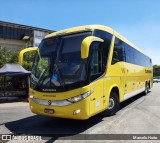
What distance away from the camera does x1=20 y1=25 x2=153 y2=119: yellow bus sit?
6.32 meters

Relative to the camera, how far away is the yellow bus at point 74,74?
632 cm

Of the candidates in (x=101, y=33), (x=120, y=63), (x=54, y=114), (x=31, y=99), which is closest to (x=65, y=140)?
(x=54, y=114)

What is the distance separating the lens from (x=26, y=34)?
41.9m

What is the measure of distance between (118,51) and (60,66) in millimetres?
3483

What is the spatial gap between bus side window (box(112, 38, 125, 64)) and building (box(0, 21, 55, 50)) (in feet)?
100

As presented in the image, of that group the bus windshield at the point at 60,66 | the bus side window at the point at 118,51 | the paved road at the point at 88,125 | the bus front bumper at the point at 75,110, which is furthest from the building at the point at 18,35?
the bus front bumper at the point at 75,110

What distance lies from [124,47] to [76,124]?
483 cm

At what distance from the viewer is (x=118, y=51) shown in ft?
30.2

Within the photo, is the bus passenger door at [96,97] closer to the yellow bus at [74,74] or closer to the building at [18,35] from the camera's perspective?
the yellow bus at [74,74]

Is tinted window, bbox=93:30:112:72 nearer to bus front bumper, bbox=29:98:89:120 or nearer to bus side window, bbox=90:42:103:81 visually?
bus side window, bbox=90:42:103:81

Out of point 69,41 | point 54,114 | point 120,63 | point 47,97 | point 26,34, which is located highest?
point 26,34

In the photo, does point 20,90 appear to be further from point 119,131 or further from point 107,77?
point 119,131

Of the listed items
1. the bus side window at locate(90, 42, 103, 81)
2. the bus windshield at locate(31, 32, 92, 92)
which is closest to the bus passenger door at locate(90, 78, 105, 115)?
the bus side window at locate(90, 42, 103, 81)

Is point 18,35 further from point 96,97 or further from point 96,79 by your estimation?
point 96,97
